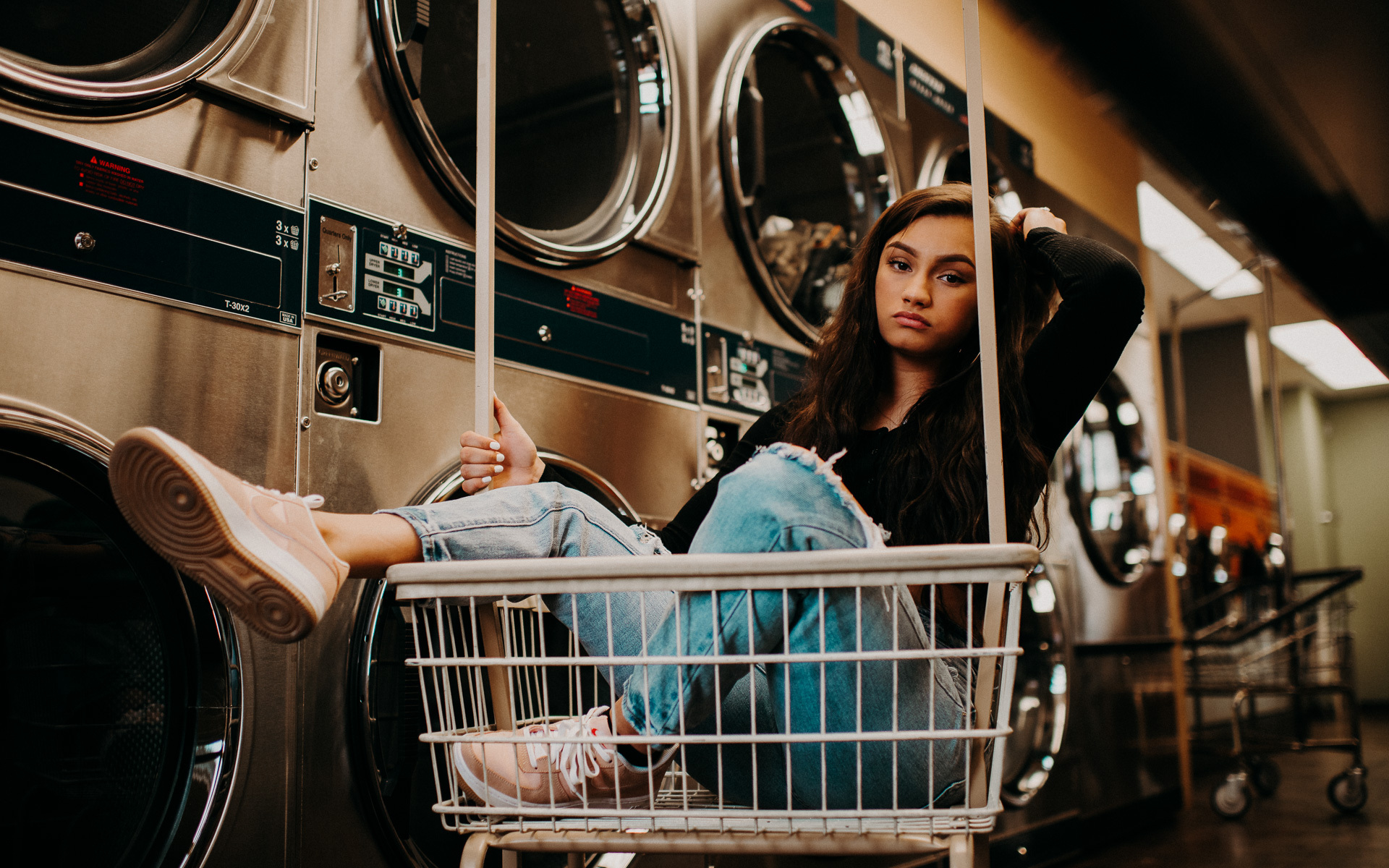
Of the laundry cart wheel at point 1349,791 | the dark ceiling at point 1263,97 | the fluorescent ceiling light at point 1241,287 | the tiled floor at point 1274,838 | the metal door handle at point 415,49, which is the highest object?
the fluorescent ceiling light at point 1241,287

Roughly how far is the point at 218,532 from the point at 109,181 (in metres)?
0.56

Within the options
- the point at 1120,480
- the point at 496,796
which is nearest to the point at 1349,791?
the point at 1120,480

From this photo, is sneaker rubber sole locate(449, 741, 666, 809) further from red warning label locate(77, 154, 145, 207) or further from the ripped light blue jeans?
red warning label locate(77, 154, 145, 207)

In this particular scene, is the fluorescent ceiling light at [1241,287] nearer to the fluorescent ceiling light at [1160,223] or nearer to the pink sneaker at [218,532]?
the fluorescent ceiling light at [1160,223]

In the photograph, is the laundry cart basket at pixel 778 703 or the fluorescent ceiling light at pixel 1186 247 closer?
the laundry cart basket at pixel 778 703

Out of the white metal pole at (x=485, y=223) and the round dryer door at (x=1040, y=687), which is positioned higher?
the white metal pole at (x=485, y=223)

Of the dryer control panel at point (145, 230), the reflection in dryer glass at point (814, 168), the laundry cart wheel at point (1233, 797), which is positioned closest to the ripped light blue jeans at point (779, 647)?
the dryer control panel at point (145, 230)

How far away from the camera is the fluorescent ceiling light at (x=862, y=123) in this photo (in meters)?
2.75

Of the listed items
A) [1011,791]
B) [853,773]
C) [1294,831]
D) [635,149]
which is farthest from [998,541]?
[1294,831]

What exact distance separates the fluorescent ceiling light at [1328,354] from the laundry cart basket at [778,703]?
7724 millimetres

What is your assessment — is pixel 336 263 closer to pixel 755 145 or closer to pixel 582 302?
pixel 582 302

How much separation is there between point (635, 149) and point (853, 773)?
4.66 ft

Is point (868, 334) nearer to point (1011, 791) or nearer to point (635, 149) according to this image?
point (635, 149)

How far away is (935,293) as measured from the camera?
1.34 m
